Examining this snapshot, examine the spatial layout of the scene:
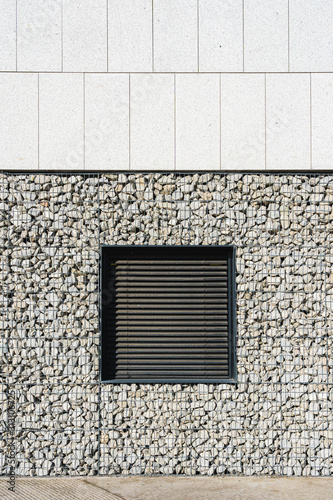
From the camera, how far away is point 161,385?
216 inches

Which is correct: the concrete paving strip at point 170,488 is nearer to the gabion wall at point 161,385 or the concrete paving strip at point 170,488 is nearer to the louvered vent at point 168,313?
the gabion wall at point 161,385

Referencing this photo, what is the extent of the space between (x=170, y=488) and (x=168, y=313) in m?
2.11

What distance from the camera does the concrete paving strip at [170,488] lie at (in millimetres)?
4895

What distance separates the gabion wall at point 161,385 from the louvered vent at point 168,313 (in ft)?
0.57

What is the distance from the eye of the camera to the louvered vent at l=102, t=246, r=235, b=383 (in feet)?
18.4

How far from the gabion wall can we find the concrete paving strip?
14 cm

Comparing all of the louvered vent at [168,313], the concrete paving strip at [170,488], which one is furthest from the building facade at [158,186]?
the concrete paving strip at [170,488]
